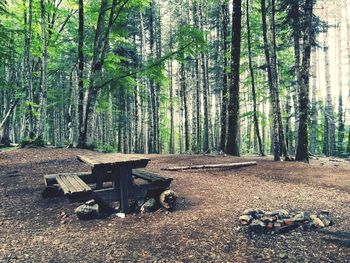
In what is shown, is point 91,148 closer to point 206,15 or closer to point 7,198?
point 7,198

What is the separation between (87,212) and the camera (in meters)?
5.01

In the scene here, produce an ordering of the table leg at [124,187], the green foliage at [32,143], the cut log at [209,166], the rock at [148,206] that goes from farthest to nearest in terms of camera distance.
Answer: the green foliage at [32,143], the cut log at [209,166], the rock at [148,206], the table leg at [124,187]

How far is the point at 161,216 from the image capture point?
16.7 ft

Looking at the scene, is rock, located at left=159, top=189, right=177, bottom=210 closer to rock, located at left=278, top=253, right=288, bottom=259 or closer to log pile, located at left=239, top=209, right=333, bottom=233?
log pile, located at left=239, top=209, right=333, bottom=233

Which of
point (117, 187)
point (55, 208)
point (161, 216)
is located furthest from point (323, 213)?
point (55, 208)

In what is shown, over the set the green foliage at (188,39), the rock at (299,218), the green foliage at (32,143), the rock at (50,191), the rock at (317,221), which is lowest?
the rock at (317,221)

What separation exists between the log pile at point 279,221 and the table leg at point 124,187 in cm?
206

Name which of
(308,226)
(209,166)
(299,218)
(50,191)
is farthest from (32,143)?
(308,226)

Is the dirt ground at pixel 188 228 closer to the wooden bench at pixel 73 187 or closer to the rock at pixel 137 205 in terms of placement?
the rock at pixel 137 205

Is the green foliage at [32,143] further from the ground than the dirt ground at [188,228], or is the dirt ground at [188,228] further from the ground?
the green foliage at [32,143]

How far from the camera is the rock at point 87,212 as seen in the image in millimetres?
4981

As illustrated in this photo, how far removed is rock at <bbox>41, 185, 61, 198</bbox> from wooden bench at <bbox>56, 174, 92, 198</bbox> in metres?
0.26

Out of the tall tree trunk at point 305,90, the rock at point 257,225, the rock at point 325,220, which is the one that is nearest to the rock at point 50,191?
the rock at point 257,225

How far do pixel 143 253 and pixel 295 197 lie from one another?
3.87 metres
